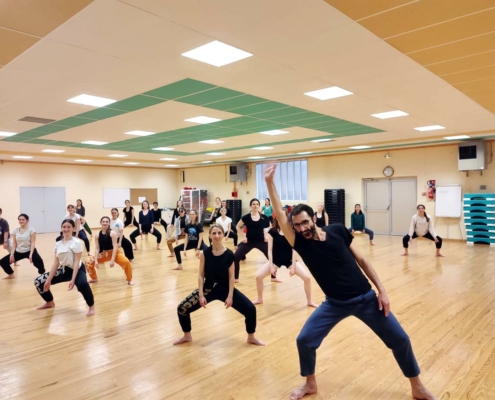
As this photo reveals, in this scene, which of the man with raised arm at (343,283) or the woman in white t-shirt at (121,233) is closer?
the man with raised arm at (343,283)

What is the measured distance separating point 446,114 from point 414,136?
276 cm

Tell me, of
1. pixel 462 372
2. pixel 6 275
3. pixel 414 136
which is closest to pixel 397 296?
pixel 462 372

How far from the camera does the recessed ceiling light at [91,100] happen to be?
16.7 ft

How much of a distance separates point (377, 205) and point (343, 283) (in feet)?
35.2

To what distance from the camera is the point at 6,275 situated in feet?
21.8

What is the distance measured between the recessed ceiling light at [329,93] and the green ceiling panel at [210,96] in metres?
1.03

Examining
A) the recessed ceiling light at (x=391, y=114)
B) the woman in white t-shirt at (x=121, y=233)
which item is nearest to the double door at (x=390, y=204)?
the recessed ceiling light at (x=391, y=114)

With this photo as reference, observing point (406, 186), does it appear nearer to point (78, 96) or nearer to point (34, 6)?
point (78, 96)

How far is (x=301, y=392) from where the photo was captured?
99.3 inches

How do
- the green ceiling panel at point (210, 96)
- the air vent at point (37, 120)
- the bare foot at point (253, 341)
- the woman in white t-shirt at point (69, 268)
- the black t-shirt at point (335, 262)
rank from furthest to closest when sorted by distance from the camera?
1. the air vent at point (37, 120)
2. the green ceiling panel at point (210, 96)
3. the woman in white t-shirt at point (69, 268)
4. the bare foot at point (253, 341)
5. the black t-shirt at point (335, 262)

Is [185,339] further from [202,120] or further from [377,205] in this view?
[377,205]

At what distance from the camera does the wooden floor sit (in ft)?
8.71

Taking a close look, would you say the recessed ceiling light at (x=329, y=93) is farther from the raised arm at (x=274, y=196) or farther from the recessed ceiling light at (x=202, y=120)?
the raised arm at (x=274, y=196)

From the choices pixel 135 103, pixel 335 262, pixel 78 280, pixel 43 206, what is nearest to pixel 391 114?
pixel 135 103
